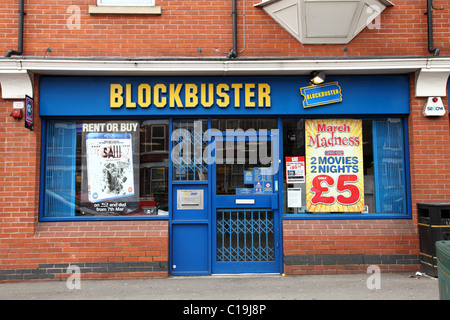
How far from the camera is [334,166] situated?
6562 millimetres

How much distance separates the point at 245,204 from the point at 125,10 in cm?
394

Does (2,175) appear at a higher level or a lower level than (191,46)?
lower

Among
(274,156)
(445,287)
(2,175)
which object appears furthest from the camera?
(274,156)

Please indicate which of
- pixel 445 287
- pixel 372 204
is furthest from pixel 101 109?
pixel 445 287

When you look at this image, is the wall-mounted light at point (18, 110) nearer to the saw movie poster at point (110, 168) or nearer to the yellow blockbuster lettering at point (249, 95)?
the saw movie poster at point (110, 168)

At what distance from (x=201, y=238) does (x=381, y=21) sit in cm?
494

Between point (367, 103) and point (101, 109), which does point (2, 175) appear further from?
point (367, 103)

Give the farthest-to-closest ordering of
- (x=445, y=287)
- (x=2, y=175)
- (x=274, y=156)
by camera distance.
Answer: (x=274, y=156)
(x=2, y=175)
(x=445, y=287)

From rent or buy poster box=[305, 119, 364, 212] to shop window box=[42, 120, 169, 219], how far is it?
261 cm

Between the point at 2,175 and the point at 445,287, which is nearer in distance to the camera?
the point at 445,287

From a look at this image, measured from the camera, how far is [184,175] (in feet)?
21.1

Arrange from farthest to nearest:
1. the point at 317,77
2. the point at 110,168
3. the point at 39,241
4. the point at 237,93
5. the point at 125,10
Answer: the point at 110,168 → the point at 237,93 → the point at 125,10 → the point at 317,77 → the point at 39,241

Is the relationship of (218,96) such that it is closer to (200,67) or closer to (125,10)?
(200,67)

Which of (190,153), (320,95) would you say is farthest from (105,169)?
(320,95)
